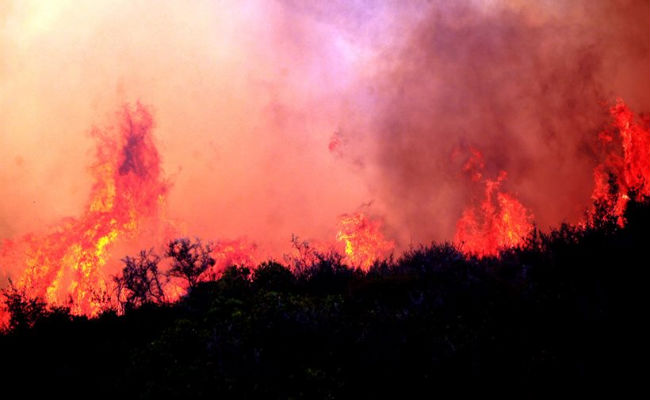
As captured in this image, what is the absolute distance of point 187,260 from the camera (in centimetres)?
938

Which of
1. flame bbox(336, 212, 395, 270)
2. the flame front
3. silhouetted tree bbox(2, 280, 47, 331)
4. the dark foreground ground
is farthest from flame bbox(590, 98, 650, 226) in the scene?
silhouetted tree bbox(2, 280, 47, 331)

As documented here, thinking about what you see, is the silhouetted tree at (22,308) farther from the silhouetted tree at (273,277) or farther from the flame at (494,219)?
the flame at (494,219)

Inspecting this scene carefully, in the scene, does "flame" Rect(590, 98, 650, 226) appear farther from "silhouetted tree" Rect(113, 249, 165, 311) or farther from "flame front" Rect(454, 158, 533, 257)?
"silhouetted tree" Rect(113, 249, 165, 311)

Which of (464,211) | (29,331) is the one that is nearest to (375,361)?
(29,331)

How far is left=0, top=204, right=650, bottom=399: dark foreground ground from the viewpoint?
2.97 metres

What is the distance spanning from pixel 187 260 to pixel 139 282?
1.30 meters

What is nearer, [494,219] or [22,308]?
[22,308]

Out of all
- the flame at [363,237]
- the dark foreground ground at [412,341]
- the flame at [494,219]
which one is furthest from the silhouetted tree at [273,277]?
the flame at [494,219]

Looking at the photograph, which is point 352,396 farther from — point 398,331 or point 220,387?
point 220,387

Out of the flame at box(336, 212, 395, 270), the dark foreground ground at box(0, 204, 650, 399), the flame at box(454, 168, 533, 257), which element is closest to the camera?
the dark foreground ground at box(0, 204, 650, 399)

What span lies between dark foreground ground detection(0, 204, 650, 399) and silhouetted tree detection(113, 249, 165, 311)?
96.1 inches

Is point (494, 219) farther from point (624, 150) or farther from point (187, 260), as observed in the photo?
point (187, 260)

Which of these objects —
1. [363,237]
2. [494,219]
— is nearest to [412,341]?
[363,237]

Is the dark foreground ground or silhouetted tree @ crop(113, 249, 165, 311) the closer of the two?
the dark foreground ground
